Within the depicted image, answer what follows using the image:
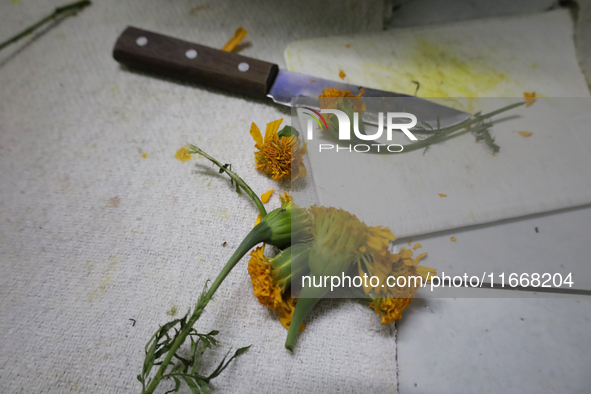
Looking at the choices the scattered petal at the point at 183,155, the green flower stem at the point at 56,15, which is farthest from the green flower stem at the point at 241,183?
the green flower stem at the point at 56,15

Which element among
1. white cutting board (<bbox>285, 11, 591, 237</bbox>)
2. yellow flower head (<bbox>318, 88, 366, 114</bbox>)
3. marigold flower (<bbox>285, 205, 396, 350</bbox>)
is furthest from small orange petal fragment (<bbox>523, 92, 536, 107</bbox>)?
marigold flower (<bbox>285, 205, 396, 350</bbox>)

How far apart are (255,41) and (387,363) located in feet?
1.97

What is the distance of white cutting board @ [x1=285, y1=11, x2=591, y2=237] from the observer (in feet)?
1.63

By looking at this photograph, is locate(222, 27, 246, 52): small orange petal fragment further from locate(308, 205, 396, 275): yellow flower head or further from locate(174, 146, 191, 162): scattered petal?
locate(308, 205, 396, 275): yellow flower head

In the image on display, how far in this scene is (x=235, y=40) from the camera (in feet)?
2.34

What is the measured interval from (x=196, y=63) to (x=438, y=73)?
16.8 inches

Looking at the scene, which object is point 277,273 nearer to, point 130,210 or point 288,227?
point 288,227

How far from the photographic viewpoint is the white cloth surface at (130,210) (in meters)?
0.44

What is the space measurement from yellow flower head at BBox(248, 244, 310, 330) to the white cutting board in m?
0.10

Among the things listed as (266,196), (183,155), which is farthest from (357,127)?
(183,155)

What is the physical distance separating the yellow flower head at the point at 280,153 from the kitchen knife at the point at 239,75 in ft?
0.29

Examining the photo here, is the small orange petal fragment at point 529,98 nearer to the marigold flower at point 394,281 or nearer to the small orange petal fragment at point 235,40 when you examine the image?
the marigold flower at point 394,281

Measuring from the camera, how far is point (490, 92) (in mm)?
646

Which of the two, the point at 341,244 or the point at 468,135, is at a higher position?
the point at 468,135
